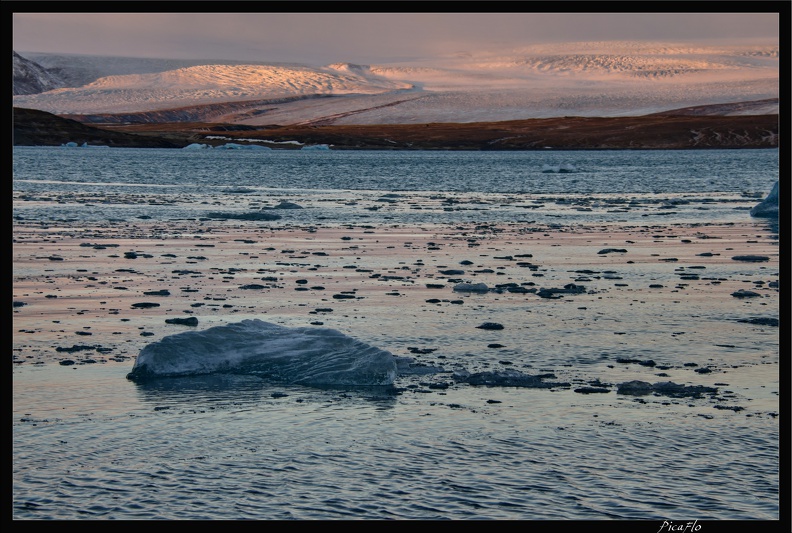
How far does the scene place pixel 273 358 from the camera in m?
13.0

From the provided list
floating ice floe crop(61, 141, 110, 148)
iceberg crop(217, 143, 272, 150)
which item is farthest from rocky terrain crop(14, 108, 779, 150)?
iceberg crop(217, 143, 272, 150)

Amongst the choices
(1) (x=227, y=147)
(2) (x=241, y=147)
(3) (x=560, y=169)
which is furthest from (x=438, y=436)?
(2) (x=241, y=147)

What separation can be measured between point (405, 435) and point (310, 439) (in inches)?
37.4

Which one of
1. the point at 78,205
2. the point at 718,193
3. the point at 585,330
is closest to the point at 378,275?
the point at 585,330

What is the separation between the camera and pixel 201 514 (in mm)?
8227

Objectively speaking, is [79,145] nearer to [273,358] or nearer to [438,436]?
[273,358]

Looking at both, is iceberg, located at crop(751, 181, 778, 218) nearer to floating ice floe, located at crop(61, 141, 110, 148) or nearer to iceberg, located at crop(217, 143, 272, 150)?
iceberg, located at crop(217, 143, 272, 150)

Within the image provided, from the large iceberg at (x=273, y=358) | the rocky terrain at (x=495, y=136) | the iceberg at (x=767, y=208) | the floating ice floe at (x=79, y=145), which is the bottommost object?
the large iceberg at (x=273, y=358)

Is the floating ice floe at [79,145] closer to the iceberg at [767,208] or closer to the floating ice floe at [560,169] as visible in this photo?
the floating ice floe at [560,169]
